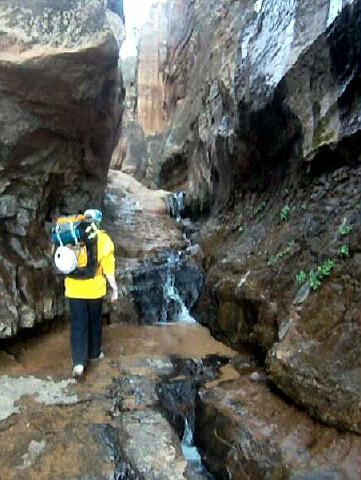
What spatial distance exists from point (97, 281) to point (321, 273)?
8.64 feet

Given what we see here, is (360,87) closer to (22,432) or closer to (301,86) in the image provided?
(301,86)

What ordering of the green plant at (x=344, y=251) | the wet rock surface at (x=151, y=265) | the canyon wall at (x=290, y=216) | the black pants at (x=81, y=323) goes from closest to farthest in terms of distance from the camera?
the canyon wall at (x=290, y=216) < the green plant at (x=344, y=251) < the black pants at (x=81, y=323) < the wet rock surface at (x=151, y=265)

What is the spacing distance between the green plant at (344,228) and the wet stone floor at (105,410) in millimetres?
2291

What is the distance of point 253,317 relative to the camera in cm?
580

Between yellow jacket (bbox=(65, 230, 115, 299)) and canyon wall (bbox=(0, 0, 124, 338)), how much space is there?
1.19 m

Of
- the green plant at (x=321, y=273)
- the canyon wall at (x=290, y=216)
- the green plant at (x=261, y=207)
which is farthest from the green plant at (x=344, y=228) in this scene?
the green plant at (x=261, y=207)

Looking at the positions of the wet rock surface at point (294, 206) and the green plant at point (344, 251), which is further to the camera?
the green plant at point (344, 251)

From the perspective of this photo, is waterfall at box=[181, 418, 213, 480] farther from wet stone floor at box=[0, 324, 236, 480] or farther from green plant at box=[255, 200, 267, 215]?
green plant at box=[255, 200, 267, 215]

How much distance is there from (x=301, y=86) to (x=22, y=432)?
5649mm

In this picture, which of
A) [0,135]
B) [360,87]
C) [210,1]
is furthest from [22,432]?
[210,1]

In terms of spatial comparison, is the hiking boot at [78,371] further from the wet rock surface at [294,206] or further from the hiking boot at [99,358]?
the wet rock surface at [294,206]

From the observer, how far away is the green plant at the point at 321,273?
15.1 ft

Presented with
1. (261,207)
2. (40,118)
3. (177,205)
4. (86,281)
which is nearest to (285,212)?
(261,207)

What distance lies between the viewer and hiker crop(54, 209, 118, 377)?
4.98 meters
